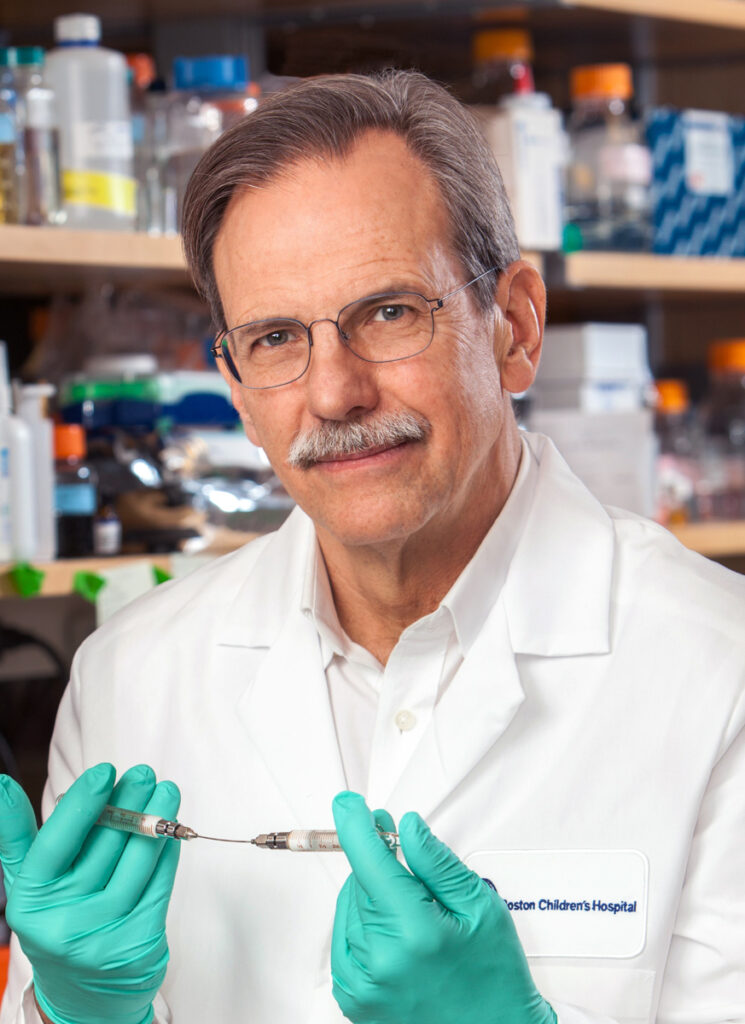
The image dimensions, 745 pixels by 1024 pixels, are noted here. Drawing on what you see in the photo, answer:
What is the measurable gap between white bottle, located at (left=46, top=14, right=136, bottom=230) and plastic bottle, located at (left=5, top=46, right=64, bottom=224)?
0.06ft

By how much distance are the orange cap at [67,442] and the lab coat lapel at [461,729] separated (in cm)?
68

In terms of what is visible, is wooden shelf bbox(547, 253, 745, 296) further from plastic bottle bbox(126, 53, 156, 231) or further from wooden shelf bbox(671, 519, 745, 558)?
plastic bottle bbox(126, 53, 156, 231)

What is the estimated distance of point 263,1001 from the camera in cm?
112

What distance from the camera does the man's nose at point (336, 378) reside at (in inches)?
41.6

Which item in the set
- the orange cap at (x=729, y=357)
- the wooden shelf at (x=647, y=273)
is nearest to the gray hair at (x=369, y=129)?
the wooden shelf at (x=647, y=273)

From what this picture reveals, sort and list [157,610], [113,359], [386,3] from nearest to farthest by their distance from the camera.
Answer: [157,610], [113,359], [386,3]

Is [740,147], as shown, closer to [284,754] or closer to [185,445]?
[185,445]

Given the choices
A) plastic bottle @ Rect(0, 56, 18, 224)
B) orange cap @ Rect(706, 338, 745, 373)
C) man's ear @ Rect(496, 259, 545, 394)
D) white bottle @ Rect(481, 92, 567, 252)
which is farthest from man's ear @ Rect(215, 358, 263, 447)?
orange cap @ Rect(706, 338, 745, 373)

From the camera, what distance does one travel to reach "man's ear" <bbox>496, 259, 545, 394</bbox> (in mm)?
1223

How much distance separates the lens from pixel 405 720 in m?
1.13

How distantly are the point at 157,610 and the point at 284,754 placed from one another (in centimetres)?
28

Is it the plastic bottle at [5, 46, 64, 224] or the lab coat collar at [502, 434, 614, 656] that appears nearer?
the lab coat collar at [502, 434, 614, 656]

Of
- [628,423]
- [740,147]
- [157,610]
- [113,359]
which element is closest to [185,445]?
[113,359]

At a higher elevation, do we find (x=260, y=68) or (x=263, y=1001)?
(x=260, y=68)
